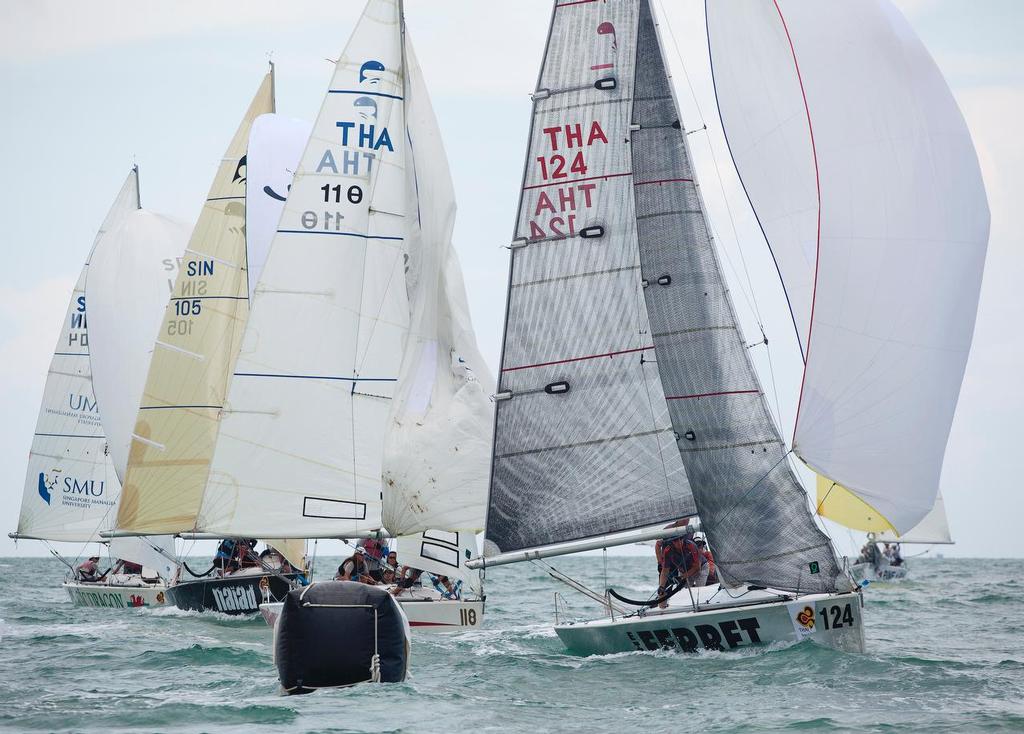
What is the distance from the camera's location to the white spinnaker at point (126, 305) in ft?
96.4

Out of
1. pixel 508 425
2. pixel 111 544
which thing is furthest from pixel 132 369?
pixel 508 425

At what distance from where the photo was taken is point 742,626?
50.5 ft

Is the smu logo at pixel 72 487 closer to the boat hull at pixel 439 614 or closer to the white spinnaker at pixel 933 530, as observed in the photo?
the boat hull at pixel 439 614

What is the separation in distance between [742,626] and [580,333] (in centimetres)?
386

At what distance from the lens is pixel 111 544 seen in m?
30.3

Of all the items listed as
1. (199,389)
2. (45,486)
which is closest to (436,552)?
(199,389)

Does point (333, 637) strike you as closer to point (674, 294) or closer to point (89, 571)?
point (674, 294)

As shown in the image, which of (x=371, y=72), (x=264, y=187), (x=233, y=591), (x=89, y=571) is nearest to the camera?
(x=371, y=72)

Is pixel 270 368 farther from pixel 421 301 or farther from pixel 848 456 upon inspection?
pixel 848 456

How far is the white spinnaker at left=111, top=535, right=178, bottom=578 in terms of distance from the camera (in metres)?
29.6

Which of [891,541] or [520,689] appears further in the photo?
[891,541]

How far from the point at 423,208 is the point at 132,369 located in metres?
11.2

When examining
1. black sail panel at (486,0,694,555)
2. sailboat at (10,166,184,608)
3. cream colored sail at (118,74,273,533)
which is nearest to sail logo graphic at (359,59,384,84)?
black sail panel at (486,0,694,555)

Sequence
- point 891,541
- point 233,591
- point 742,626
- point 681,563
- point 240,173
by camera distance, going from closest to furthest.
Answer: point 742,626
point 681,563
point 233,591
point 240,173
point 891,541
